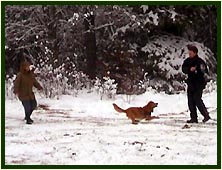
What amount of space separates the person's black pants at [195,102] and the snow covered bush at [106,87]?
1.04 meters

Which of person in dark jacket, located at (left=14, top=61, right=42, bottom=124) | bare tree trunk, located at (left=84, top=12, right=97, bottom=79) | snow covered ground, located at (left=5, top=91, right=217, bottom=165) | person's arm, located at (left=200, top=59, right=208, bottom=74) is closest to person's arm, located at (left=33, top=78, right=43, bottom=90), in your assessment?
person in dark jacket, located at (left=14, top=61, right=42, bottom=124)

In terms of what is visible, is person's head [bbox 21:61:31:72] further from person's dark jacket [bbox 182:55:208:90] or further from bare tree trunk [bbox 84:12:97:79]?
person's dark jacket [bbox 182:55:208:90]

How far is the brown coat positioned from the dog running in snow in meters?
1.20

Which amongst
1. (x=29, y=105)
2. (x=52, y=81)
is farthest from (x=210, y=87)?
(x=29, y=105)

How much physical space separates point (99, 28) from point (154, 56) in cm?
92

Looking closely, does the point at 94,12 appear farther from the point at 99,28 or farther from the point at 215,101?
the point at 215,101

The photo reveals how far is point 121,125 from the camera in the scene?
6.83m

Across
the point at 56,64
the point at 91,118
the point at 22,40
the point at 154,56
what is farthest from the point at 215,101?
the point at 22,40

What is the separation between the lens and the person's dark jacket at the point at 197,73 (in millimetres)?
6896

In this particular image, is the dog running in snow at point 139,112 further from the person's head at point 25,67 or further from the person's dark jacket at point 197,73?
the person's head at point 25,67

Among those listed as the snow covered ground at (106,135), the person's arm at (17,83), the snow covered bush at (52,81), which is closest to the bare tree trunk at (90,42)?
the snow covered bush at (52,81)

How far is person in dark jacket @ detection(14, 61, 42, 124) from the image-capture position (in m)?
6.85

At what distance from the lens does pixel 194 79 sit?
273 inches

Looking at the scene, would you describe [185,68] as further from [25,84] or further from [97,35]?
[25,84]
